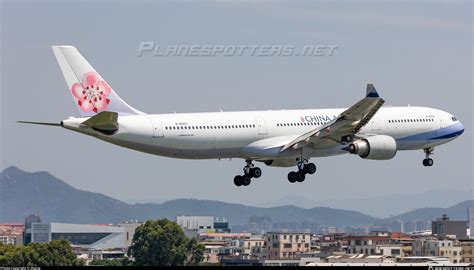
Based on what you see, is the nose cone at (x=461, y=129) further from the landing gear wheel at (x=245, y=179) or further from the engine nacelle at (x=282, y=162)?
the landing gear wheel at (x=245, y=179)

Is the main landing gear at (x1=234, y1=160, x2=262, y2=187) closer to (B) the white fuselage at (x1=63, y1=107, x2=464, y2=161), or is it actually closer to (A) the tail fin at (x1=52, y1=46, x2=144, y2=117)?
(B) the white fuselage at (x1=63, y1=107, x2=464, y2=161)

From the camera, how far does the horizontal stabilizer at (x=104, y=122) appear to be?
3447 inches

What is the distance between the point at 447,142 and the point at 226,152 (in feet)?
62.6

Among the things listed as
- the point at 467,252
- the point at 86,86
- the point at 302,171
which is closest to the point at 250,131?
the point at 302,171

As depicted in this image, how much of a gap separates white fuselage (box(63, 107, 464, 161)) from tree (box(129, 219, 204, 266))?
112 feet

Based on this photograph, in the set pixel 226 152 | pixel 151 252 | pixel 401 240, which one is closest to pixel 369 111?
pixel 226 152

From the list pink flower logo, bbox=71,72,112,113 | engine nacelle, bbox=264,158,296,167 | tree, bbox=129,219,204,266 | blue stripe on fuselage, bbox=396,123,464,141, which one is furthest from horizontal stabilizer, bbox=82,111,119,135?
tree, bbox=129,219,204,266

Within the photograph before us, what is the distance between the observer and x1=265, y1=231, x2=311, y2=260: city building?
18688cm

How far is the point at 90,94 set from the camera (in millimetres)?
93500

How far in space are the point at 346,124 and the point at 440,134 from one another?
36.5 feet

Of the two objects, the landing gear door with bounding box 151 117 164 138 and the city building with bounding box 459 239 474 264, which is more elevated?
the landing gear door with bounding box 151 117 164 138

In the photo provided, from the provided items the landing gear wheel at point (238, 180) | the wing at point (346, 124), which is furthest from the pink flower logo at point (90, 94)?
the wing at point (346, 124)

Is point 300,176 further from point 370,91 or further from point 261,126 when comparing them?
point 370,91

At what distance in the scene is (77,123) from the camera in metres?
88.8
